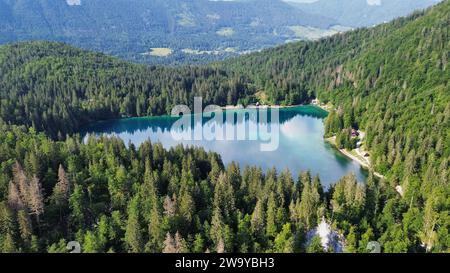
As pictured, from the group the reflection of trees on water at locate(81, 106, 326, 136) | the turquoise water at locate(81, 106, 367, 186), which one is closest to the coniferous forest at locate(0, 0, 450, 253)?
the turquoise water at locate(81, 106, 367, 186)

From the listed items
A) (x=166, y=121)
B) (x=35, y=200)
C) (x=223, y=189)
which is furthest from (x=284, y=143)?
(x=35, y=200)

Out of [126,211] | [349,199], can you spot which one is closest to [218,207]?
[126,211]

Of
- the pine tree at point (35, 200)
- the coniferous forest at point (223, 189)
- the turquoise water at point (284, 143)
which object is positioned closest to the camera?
the coniferous forest at point (223, 189)

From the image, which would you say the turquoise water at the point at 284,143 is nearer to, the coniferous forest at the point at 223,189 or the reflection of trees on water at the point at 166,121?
the reflection of trees on water at the point at 166,121

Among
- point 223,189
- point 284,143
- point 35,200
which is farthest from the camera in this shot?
point 284,143

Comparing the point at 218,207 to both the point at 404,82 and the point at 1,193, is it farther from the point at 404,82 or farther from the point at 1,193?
the point at 404,82

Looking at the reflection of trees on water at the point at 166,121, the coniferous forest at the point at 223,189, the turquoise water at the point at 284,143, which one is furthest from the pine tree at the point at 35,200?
the reflection of trees on water at the point at 166,121

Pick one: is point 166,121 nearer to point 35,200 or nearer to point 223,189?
point 223,189
